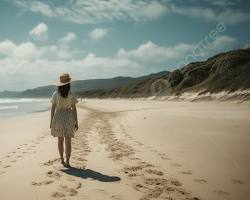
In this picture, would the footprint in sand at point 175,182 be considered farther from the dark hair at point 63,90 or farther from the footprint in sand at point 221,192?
the dark hair at point 63,90

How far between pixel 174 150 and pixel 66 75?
4.01 metres

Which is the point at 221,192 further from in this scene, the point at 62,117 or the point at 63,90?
the point at 63,90

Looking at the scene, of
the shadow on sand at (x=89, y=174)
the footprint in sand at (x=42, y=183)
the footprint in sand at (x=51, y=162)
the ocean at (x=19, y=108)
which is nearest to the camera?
the footprint in sand at (x=42, y=183)

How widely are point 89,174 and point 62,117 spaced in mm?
1562

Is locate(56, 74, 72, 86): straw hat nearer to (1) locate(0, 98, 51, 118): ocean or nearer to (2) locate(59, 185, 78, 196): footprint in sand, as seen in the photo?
(2) locate(59, 185, 78, 196): footprint in sand

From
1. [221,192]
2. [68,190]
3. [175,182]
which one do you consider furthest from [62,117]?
[221,192]

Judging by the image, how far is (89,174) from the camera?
6.35 meters

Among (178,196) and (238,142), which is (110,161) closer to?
(178,196)

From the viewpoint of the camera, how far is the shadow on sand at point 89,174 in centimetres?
596

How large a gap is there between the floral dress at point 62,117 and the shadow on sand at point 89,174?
873mm

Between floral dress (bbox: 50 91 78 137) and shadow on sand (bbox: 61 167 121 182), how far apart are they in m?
0.87

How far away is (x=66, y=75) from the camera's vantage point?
6957 millimetres

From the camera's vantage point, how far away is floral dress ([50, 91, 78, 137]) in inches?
273

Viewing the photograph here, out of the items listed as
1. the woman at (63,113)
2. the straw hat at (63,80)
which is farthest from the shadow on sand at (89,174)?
the straw hat at (63,80)
